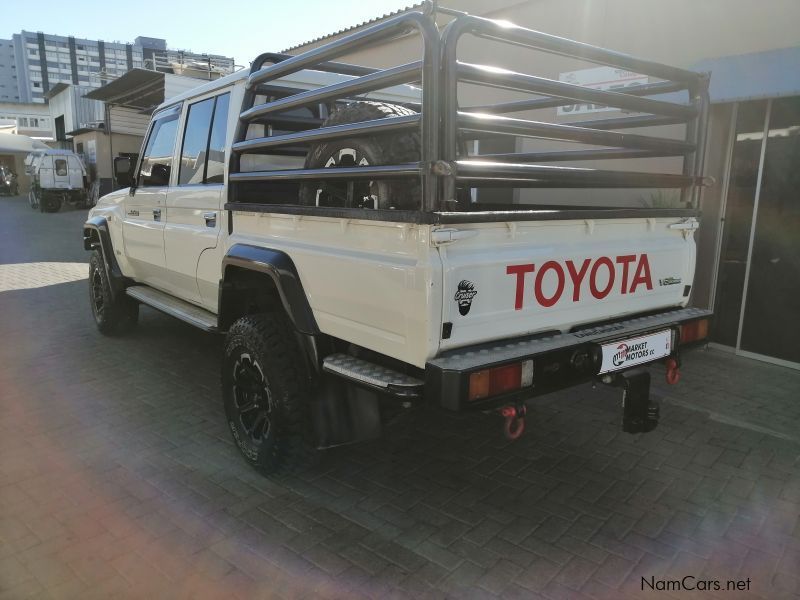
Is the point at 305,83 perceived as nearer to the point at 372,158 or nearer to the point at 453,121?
the point at 372,158

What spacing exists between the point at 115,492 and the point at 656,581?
2.71 metres

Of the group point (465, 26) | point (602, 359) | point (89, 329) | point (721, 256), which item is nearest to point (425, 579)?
point (602, 359)

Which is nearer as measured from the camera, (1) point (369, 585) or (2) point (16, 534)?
(1) point (369, 585)

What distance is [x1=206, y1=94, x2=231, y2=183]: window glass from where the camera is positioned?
3830mm

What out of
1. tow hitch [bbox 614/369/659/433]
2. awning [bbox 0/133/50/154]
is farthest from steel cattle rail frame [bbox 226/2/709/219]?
awning [bbox 0/133/50/154]

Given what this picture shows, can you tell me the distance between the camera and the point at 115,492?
10.5 feet

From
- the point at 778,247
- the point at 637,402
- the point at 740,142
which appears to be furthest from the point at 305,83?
the point at 778,247

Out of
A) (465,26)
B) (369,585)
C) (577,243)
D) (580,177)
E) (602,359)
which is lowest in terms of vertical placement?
(369,585)

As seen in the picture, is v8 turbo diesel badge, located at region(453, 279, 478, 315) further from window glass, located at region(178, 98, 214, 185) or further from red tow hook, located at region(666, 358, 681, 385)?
window glass, located at region(178, 98, 214, 185)

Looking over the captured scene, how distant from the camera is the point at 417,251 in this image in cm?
232

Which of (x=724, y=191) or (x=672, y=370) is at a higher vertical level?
(x=724, y=191)

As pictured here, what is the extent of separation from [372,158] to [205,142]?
1753 millimetres

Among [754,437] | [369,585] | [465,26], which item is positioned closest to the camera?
[465,26]

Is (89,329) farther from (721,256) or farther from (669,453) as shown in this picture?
(721,256)
